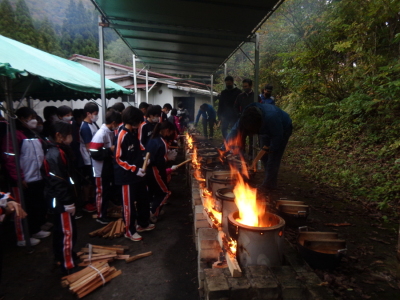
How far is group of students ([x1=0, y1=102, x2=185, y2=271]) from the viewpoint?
3.70 m

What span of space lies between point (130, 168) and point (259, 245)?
102 inches

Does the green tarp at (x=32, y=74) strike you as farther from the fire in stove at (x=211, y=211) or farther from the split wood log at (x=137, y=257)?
the fire in stove at (x=211, y=211)

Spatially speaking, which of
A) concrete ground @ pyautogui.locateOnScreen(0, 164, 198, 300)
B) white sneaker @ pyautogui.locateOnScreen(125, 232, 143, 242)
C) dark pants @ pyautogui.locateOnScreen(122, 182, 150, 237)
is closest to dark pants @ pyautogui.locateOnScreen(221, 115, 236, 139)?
concrete ground @ pyautogui.locateOnScreen(0, 164, 198, 300)

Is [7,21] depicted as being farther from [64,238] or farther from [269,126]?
[269,126]

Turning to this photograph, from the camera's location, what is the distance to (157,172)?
537 centimetres

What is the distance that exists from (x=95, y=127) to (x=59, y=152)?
99.4 inches

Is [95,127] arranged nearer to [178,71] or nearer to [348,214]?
[348,214]

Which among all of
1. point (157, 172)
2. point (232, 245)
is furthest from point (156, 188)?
point (232, 245)

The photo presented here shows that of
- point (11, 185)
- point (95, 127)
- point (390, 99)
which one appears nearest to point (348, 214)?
point (390, 99)

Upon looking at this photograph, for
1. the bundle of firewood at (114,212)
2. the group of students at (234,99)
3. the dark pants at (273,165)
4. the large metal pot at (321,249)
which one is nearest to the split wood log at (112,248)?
the bundle of firewood at (114,212)

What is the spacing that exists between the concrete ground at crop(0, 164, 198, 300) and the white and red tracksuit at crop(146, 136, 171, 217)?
22.9 inches

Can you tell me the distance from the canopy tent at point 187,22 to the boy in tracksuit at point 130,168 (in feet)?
10.5

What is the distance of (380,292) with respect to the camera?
316 centimetres

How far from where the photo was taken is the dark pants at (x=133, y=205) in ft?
14.9
